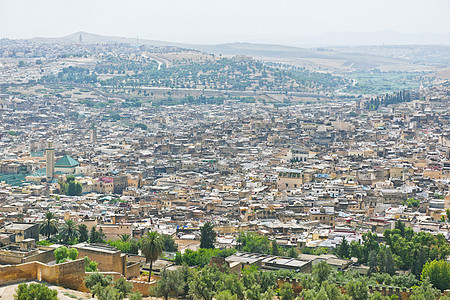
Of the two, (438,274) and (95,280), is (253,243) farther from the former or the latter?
(95,280)

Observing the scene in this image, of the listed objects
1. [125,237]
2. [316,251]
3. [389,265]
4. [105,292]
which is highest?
[105,292]

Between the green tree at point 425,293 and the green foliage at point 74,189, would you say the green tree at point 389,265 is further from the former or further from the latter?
the green foliage at point 74,189

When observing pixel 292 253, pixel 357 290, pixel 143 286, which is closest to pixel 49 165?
pixel 292 253

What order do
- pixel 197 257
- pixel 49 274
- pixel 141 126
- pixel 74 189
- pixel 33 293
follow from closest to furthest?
pixel 33 293 < pixel 49 274 < pixel 197 257 < pixel 74 189 < pixel 141 126

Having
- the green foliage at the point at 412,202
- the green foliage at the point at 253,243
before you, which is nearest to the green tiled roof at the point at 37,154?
the green foliage at the point at 412,202

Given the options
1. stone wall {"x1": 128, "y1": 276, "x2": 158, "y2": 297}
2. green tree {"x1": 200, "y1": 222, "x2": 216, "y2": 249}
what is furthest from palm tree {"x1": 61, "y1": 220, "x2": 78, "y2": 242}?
stone wall {"x1": 128, "y1": 276, "x2": 158, "y2": 297}
